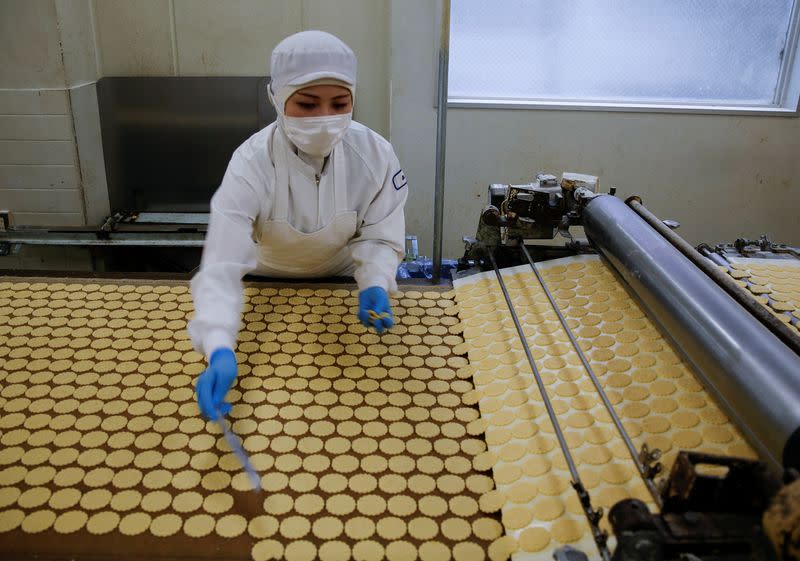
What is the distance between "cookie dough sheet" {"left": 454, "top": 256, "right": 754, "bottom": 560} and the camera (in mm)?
1337

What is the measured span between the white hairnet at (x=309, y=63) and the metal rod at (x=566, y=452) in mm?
850

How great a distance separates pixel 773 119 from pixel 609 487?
11.5ft

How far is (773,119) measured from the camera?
3.98 meters

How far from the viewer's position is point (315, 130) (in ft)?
6.00

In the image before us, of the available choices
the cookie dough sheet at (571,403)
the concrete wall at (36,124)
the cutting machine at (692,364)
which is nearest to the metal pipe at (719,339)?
the cutting machine at (692,364)

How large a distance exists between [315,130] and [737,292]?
118 cm

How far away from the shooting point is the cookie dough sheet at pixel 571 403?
1.34 metres

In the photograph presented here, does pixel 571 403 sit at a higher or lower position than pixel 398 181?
lower

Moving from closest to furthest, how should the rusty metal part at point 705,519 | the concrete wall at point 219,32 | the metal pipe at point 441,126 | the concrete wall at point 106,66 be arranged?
1. the rusty metal part at point 705,519
2. the metal pipe at point 441,126
3. the concrete wall at point 106,66
4. the concrete wall at point 219,32

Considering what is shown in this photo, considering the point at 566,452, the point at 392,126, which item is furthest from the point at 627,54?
the point at 566,452

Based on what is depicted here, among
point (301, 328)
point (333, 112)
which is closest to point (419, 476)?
point (301, 328)

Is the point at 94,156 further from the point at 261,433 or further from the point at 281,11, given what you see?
the point at 261,433

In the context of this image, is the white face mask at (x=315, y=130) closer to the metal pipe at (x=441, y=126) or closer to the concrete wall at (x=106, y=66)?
the metal pipe at (x=441, y=126)

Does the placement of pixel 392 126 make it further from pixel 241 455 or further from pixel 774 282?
pixel 241 455
